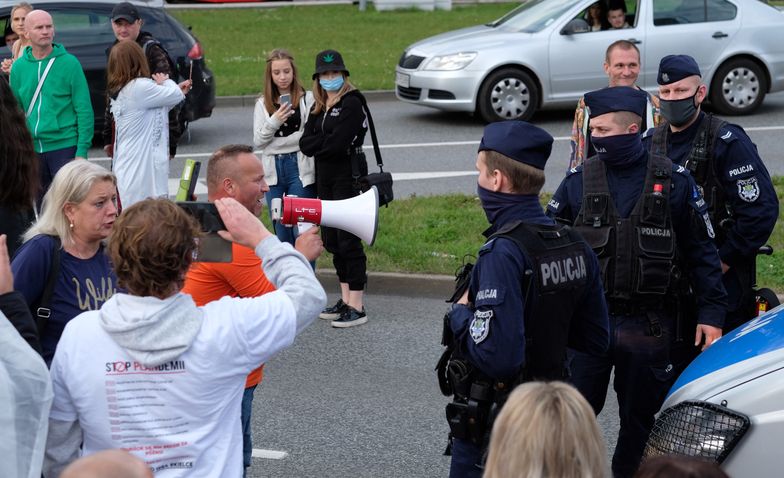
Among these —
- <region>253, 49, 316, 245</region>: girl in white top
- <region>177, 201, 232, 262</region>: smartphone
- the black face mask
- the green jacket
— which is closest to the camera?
<region>177, 201, 232, 262</region>: smartphone

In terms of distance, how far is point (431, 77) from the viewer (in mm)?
14266

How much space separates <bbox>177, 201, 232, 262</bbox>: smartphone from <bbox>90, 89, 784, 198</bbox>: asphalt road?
7536mm

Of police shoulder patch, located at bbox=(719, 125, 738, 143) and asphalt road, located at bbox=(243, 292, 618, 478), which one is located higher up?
police shoulder patch, located at bbox=(719, 125, 738, 143)

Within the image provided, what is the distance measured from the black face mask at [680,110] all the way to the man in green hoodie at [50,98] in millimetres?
4678

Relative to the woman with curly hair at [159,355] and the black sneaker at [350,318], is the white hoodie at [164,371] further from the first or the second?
the black sneaker at [350,318]

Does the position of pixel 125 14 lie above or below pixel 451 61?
above

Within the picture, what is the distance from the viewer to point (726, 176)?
541cm

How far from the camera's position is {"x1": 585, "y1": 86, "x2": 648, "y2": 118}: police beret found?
4.82 meters

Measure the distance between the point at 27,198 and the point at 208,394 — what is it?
1998 millimetres

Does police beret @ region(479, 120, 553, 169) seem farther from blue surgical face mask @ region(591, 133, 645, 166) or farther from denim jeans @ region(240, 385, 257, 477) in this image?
denim jeans @ region(240, 385, 257, 477)

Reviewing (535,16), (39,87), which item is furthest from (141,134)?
(535,16)

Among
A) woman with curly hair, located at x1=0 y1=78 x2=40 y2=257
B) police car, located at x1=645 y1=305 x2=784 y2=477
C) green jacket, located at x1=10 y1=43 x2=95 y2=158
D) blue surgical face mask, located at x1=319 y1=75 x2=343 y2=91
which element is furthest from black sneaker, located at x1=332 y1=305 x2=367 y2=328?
police car, located at x1=645 y1=305 x2=784 y2=477

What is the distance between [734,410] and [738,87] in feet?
38.0

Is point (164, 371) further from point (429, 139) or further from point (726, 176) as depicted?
point (429, 139)
